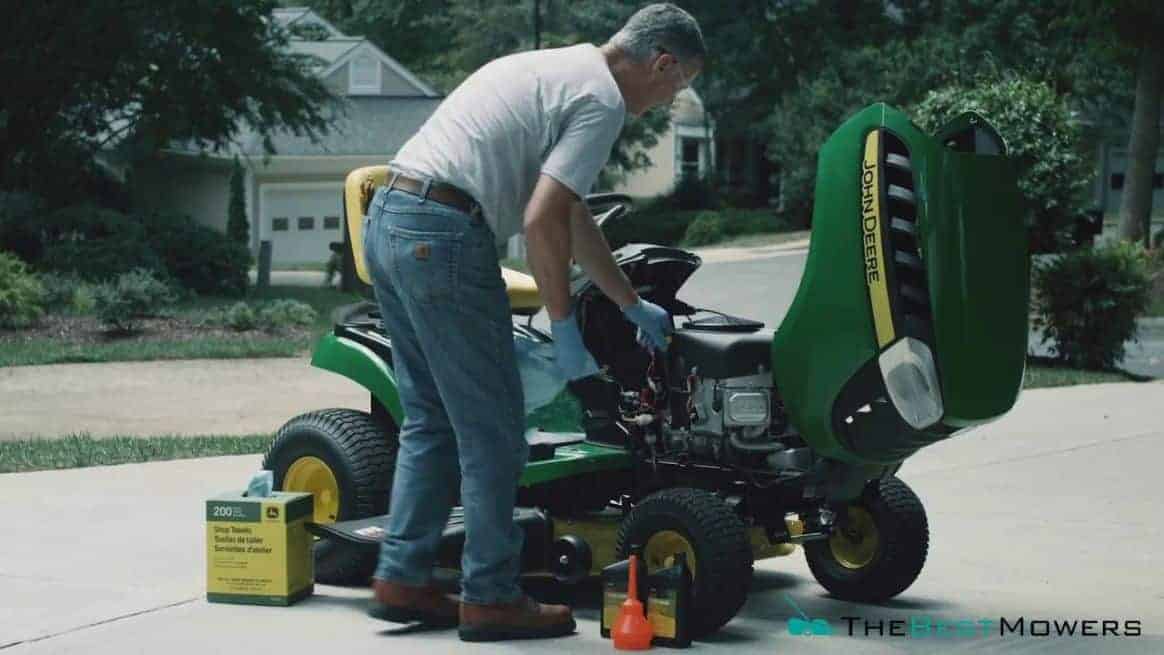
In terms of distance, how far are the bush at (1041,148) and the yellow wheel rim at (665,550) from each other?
35.3ft

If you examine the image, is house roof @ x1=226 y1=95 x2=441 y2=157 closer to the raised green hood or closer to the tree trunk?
the tree trunk

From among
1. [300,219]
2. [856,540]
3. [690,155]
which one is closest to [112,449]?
[856,540]

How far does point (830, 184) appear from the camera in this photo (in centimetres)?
531

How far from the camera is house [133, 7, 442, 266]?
145ft

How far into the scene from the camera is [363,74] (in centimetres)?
5019

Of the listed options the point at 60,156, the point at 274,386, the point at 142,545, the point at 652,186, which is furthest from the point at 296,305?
the point at 652,186

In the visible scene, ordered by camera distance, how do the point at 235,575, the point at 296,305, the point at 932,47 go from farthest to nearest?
the point at 932,47 < the point at 296,305 < the point at 235,575

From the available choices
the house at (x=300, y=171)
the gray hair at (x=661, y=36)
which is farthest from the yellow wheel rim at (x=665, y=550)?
the house at (x=300, y=171)

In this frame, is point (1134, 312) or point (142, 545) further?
point (1134, 312)

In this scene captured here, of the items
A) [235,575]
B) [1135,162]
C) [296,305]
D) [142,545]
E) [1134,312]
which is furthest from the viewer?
[1135,162]

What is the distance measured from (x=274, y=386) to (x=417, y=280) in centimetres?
956

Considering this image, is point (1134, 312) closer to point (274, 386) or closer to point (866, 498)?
point (274, 386)

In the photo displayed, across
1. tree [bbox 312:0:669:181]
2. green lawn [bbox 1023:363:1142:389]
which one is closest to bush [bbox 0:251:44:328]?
green lawn [bbox 1023:363:1142:389]

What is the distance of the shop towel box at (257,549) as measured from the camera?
5773 millimetres
